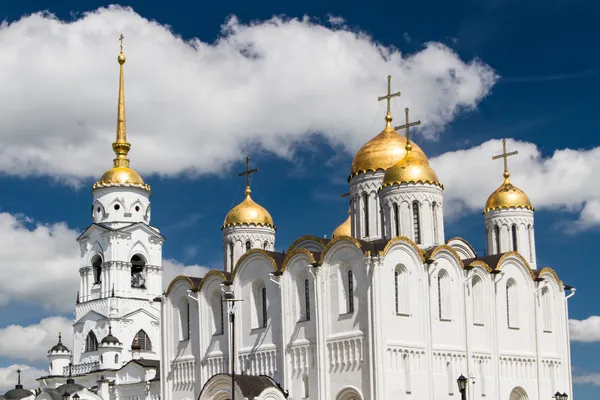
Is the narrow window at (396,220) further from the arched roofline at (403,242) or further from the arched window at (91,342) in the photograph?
the arched window at (91,342)

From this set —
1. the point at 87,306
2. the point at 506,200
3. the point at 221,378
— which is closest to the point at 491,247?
the point at 506,200

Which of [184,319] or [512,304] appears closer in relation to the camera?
[512,304]

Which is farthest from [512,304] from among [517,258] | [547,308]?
[547,308]

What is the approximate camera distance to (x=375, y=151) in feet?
145

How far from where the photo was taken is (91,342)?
201ft

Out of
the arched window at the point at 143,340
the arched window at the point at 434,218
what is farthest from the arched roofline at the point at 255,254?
the arched window at the point at 143,340

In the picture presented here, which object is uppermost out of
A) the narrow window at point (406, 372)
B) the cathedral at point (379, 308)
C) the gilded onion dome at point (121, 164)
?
the gilded onion dome at point (121, 164)

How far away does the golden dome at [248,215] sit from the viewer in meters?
50.6

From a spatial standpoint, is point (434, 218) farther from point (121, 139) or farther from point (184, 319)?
point (121, 139)

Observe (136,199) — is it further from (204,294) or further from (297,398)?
(297,398)

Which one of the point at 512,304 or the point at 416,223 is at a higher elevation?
the point at 416,223

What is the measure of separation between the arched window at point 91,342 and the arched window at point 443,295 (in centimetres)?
2709

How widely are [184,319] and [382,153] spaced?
437 inches

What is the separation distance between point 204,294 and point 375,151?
9.23 m
